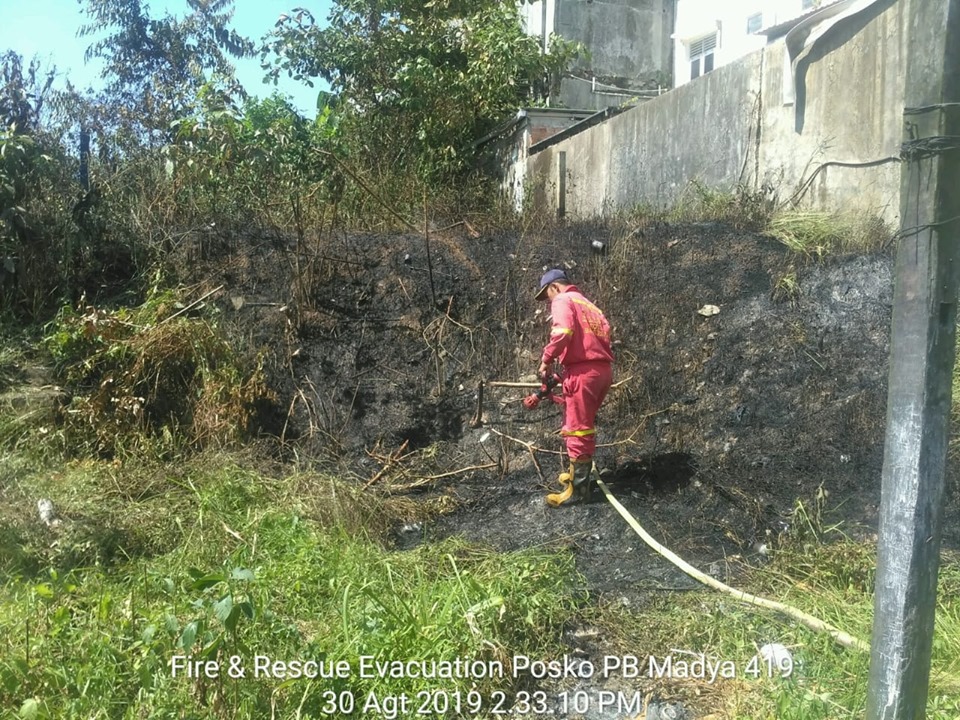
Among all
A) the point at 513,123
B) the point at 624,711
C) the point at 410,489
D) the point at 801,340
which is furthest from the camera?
the point at 513,123

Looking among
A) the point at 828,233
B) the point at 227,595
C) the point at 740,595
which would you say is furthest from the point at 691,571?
the point at 828,233

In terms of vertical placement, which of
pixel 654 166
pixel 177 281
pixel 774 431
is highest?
pixel 654 166

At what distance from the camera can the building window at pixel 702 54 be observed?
49.9ft

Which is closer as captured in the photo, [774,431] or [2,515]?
[2,515]

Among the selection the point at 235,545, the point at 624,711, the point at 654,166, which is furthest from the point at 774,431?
the point at 654,166

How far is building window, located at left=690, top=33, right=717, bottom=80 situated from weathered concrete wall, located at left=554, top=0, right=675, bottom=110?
575 millimetres

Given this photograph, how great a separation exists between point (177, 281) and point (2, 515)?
3.70m

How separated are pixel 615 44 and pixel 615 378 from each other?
10633 mm

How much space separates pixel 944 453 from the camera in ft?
8.82

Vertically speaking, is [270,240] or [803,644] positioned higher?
[270,240]

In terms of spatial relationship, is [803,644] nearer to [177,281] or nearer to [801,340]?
[801,340]

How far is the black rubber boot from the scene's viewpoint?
5.78 metres

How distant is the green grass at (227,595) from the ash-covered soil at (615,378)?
0.78m

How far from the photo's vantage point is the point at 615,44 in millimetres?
15742
